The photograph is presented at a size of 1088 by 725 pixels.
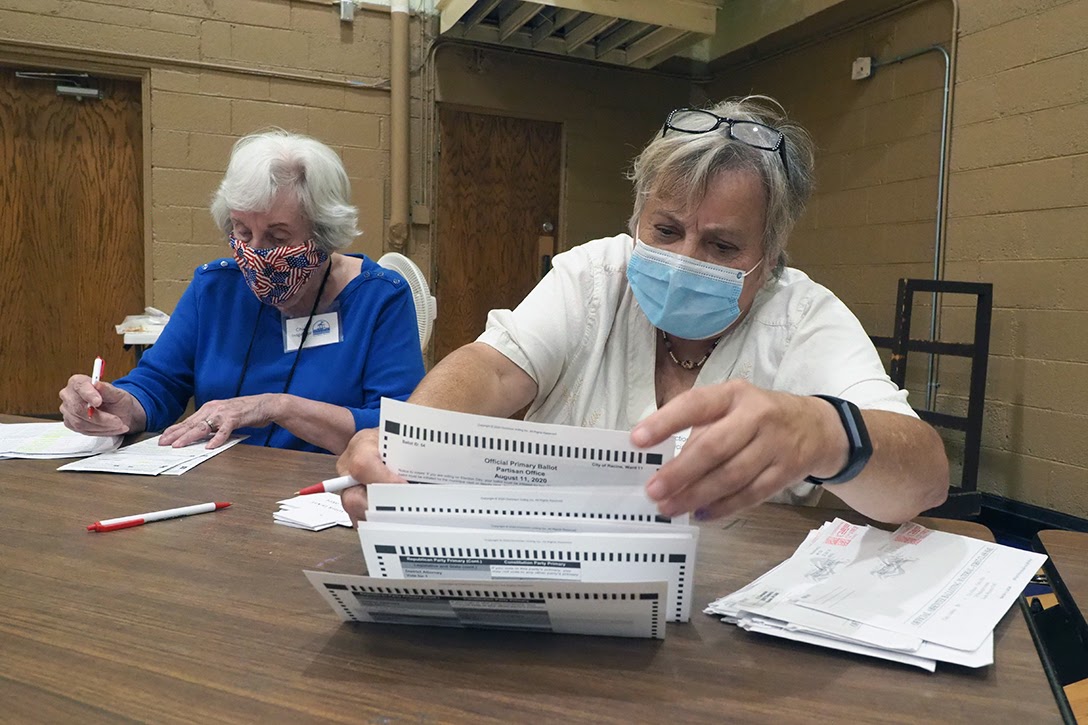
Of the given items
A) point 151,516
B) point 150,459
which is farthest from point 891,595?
point 150,459

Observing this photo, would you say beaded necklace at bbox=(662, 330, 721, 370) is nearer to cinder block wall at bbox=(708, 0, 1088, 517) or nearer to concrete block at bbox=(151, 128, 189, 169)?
Result: cinder block wall at bbox=(708, 0, 1088, 517)

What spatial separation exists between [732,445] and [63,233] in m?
4.53

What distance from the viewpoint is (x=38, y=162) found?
159 inches

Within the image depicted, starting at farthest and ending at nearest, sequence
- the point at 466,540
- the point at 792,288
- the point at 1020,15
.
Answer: the point at 1020,15 < the point at 792,288 < the point at 466,540

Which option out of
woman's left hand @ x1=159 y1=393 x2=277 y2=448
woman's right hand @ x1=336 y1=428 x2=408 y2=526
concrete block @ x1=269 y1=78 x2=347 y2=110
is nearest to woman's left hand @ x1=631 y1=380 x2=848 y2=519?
woman's right hand @ x1=336 y1=428 x2=408 y2=526

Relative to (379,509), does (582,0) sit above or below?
above

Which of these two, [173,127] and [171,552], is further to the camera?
[173,127]

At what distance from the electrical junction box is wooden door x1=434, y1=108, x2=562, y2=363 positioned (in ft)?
5.94

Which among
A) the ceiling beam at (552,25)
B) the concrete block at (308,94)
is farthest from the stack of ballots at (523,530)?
the concrete block at (308,94)

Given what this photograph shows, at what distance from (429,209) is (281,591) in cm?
405

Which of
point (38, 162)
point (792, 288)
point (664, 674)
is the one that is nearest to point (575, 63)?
point (38, 162)

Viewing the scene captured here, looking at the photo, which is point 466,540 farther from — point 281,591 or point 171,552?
point 171,552

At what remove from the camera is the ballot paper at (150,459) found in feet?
4.09

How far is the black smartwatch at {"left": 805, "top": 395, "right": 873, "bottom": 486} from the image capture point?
2.40ft
